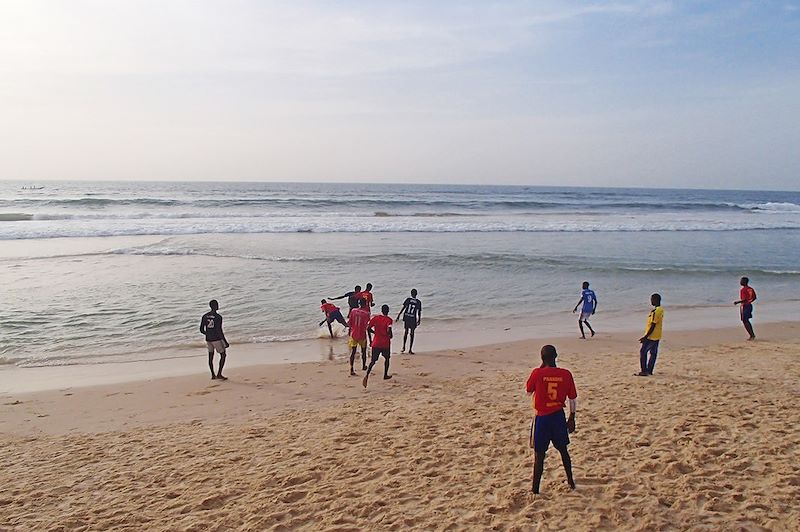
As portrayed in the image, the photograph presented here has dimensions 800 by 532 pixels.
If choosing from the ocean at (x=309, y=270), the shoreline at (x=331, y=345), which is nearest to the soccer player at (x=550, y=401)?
the shoreline at (x=331, y=345)

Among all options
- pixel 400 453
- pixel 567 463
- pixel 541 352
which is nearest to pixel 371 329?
pixel 400 453

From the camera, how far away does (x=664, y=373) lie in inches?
388

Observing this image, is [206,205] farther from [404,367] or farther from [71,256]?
[404,367]

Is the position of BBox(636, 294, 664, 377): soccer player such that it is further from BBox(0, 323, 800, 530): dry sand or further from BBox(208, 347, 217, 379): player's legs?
BBox(208, 347, 217, 379): player's legs

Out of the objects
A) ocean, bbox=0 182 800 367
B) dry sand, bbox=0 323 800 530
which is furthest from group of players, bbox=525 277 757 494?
ocean, bbox=0 182 800 367

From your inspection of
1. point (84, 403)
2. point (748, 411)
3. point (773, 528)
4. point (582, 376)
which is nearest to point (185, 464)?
point (84, 403)

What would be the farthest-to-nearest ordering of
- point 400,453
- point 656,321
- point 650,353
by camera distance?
point 650,353 → point 656,321 → point 400,453

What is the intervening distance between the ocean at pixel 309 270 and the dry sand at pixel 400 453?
147 inches

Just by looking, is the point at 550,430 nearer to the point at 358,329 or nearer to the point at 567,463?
the point at 567,463

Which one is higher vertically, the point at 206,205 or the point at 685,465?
the point at 206,205

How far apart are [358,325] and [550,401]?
5.56 m

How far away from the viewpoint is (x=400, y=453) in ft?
21.8

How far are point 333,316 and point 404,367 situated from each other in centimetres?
279

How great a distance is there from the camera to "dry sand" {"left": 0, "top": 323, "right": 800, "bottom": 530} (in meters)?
5.26
